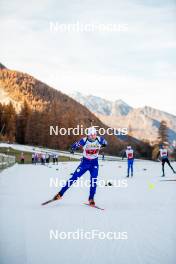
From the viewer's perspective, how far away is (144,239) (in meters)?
4.65

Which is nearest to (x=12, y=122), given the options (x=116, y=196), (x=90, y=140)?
(x=116, y=196)

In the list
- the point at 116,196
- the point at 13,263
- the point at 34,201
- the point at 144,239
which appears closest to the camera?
the point at 13,263

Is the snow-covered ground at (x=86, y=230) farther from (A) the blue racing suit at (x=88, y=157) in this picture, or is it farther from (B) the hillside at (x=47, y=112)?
(B) the hillside at (x=47, y=112)

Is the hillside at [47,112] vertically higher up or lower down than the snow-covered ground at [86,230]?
higher up

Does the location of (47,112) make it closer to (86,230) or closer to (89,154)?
(89,154)

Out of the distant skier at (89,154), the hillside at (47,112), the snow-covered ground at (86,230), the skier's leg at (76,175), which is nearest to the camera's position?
the snow-covered ground at (86,230)

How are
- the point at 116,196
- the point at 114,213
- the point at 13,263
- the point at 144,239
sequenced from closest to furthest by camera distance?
the point at 13,263, the point at 144,239, the point at 114,213, the point at 116,196

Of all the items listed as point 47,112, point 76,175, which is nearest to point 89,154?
point 76,175

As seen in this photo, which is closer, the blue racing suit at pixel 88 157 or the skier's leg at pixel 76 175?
the blue racing suit at pixel 88 157

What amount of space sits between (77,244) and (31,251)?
1.72 ft

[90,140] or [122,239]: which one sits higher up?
[90,140]

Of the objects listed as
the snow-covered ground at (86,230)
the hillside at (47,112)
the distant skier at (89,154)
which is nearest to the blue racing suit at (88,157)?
the distant skier at (89,154)

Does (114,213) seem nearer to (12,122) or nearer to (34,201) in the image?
(34,201)

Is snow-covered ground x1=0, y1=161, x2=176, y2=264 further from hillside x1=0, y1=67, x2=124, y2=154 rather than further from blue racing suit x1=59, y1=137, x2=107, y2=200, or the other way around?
hillside x1=0, y1=67, x2=124, y2=154
